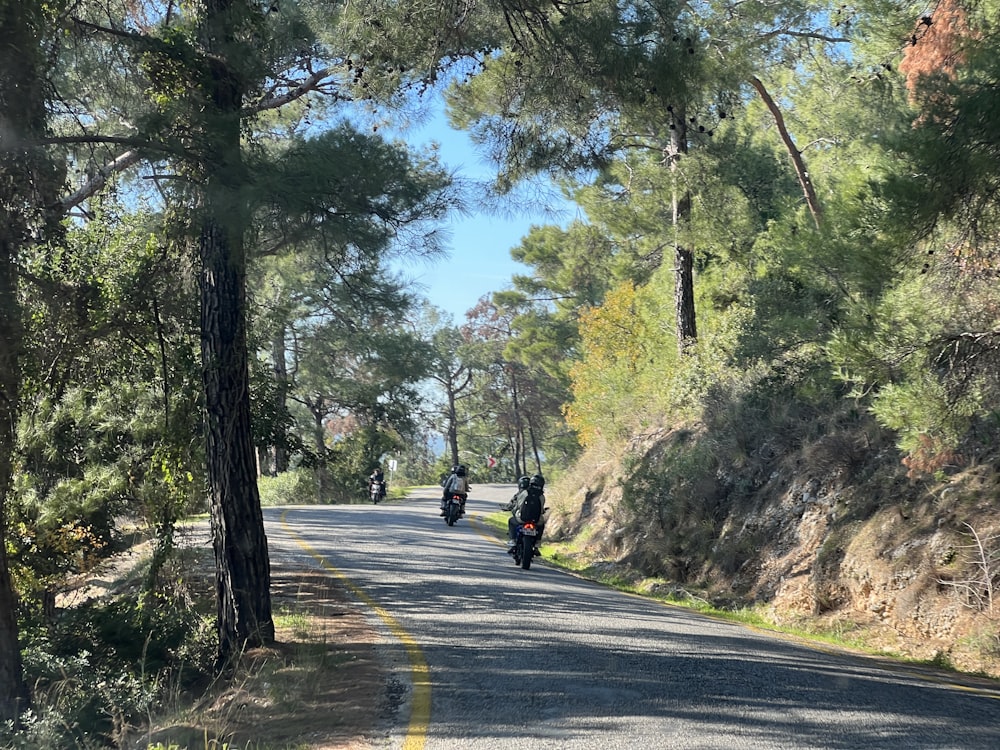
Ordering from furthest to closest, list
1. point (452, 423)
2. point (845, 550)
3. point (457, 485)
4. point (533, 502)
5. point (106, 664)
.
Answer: point (452, 423), point (457, 485), point (533, 502), point (845, 550), point (106, 664)

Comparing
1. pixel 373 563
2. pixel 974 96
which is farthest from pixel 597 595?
pixel 974 96

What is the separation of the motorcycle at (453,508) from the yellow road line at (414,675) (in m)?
10.7

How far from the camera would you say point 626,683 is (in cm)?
748

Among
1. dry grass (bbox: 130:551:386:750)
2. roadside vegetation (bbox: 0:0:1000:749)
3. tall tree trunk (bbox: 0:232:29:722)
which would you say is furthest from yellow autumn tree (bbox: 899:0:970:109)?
tall tree trunk (bbox: 0:232:29:722)

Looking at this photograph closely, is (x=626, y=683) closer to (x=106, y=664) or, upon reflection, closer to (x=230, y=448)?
(x=230, y=448)

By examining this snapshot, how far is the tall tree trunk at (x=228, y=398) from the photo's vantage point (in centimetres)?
916

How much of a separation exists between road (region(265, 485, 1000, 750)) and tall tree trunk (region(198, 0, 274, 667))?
156 centimetres

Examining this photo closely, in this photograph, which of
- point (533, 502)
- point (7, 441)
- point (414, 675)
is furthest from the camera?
point (533, 502)

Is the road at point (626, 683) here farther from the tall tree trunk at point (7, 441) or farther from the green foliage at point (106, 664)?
the tall tree trunk at point (7, 441)

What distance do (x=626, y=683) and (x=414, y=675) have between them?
1.81m

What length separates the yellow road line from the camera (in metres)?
6.26

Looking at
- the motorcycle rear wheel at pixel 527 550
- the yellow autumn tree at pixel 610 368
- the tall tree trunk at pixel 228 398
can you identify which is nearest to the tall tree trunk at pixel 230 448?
the tall tree trunk at pixel 228 398

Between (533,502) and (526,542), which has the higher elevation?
(533,502)

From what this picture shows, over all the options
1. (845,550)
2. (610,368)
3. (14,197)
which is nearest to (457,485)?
(610,368)
